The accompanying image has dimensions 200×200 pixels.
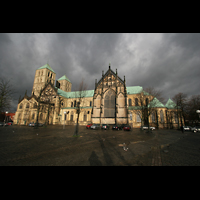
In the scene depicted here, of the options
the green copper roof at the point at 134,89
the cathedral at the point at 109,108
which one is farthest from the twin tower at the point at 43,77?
the green copper roof at the point at 134,89

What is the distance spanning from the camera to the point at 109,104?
39250mm

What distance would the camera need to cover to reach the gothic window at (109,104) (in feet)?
125

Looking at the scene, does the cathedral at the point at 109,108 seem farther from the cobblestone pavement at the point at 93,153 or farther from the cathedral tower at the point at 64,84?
the cathedral tower at the point at 64,84

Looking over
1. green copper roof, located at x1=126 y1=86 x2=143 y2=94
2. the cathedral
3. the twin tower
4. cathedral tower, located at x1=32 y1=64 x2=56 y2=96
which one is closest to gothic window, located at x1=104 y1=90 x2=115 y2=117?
the cathedral

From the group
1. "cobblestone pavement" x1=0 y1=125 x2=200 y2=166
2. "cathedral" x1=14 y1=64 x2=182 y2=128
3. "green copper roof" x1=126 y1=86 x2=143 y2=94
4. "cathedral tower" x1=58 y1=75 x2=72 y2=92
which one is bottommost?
"cobblestone pavement" x1=0 y1=125 x2=200 y2=166

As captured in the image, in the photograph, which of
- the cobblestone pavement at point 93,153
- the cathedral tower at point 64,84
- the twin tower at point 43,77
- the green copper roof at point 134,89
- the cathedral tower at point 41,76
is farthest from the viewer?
the cathedral tower at point 64,84

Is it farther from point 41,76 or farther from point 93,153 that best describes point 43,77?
point 93,153

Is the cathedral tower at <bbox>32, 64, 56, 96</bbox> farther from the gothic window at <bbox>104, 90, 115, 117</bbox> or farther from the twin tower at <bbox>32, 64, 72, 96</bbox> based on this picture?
the gothic window at <bbox>104, 90, 115, 117</bbox>

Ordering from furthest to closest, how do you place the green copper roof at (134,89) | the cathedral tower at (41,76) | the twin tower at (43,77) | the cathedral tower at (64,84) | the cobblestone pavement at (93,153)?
the cathedral tower at (64,84) → the cathedral tower at (41,76) → the twin tower at (43,77) → the green copper roof at (134,89) → the cobblestone pavement at (93,153)

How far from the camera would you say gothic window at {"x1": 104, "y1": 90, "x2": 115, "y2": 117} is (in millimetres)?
38062

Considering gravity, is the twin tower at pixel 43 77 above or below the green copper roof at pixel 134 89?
above

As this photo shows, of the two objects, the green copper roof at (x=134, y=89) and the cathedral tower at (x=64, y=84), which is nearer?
the green copper roof at (x=134, y=89)
